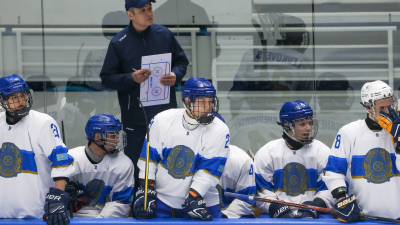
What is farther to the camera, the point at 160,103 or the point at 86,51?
the point at 86,51

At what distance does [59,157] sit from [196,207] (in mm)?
812

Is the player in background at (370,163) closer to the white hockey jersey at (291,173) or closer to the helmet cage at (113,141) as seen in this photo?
the white hockey jersey at (291,173)

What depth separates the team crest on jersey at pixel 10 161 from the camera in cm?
281

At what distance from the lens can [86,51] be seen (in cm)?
484

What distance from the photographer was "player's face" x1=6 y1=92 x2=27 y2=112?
111 inches

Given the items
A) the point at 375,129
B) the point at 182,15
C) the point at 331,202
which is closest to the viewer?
the point at 375,129

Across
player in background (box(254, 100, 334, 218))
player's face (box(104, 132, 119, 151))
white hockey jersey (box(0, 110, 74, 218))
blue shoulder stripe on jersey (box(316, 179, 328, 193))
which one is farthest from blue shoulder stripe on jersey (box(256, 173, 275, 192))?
white hockey jersey (box(0, 110, 74, 218))

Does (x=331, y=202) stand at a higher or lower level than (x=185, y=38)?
lower

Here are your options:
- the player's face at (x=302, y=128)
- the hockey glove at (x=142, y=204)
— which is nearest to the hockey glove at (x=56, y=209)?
the hockey glove at (x=142, y=204)

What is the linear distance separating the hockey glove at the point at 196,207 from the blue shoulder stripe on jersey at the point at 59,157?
0.71 m

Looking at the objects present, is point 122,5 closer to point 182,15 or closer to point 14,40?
point 182,15

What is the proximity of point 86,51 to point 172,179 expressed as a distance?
2436mm

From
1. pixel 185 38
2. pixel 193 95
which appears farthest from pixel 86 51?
pixel 193 95

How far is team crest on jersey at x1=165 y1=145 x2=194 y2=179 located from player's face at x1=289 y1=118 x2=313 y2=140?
2.70 ft
